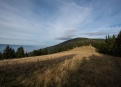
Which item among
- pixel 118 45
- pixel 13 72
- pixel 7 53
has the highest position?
pixel 118 45

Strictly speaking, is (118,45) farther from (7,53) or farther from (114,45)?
(7,53)

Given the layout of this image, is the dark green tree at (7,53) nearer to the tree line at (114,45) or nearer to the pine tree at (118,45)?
the tree line at (114,45)

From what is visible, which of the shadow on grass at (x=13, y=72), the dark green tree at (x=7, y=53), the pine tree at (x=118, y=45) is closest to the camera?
the shadow on grass at (x=13, y=72)

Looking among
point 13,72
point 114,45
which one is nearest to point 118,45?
point 114,45

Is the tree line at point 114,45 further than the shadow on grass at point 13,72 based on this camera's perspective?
Yes

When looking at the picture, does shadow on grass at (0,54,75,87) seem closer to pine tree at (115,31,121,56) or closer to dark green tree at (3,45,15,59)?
pine tree at (115,31,121,56)

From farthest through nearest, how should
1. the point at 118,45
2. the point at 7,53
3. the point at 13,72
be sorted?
the point at 7,53 < the point at 118,45 < the point at 13,72

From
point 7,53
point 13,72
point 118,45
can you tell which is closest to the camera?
point 13,72

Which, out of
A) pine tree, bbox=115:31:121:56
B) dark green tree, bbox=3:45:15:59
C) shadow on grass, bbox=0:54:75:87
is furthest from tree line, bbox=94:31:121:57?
dark green tree, bbox=3:45:15:59

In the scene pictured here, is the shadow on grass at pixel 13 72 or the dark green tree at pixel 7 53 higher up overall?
the shadow on grass at pixel 13 72

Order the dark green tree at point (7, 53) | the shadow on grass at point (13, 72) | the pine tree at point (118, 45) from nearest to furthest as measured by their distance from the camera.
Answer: the shadow on grass at point (13, 72) → the pine tree at point (118, 45) → the dark green tree at point (7, 53)

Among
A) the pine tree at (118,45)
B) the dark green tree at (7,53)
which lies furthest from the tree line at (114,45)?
the dark green tree at (7,53)

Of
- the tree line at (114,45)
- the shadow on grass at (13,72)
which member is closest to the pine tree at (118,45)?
the tree line at (114,45)

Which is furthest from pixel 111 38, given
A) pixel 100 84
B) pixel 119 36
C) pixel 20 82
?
pixel 20 82
